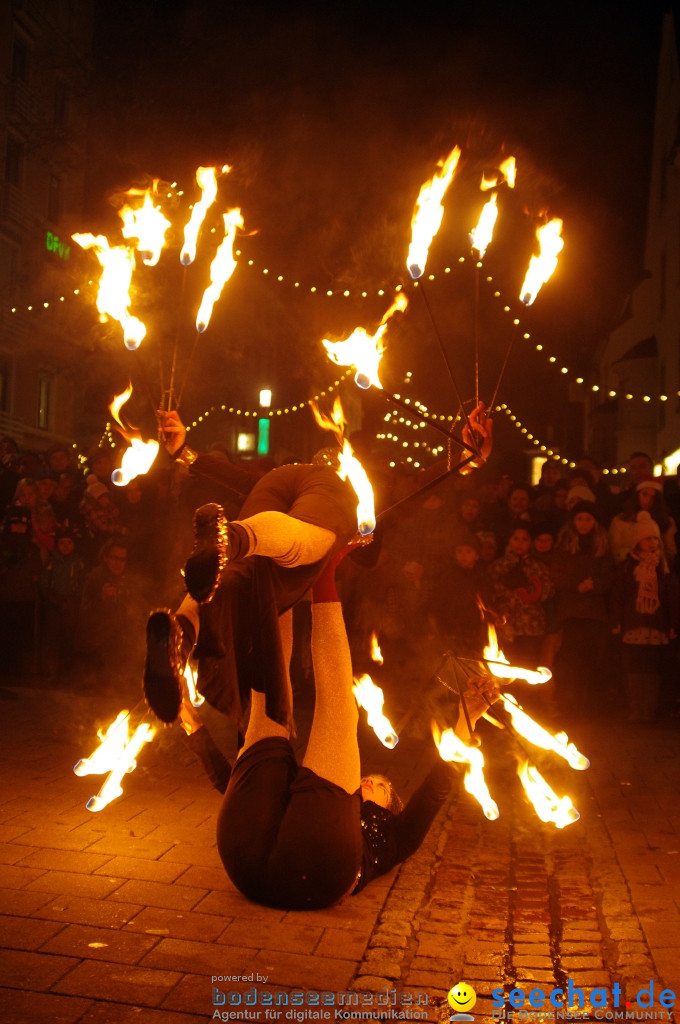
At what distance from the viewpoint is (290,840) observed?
3805 millimetres

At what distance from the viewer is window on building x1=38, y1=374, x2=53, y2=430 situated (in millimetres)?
27719

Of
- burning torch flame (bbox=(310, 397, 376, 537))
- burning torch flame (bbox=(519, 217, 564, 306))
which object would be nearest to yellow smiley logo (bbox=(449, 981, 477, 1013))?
burning torch flame (bbox=(310, 397, 376, 537))

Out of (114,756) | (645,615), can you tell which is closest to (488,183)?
(114,756)

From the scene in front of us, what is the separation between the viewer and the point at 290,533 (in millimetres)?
3729

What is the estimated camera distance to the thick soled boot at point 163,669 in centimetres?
325

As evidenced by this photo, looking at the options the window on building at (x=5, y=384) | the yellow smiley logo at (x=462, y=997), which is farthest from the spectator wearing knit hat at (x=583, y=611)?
the window on building at (x=5, y=384)

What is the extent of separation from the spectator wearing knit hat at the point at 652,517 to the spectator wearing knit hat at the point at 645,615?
19 centimetres

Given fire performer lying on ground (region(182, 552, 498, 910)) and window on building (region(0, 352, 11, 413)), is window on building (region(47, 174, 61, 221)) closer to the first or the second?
window on building (region(0, 352, 11, 413))

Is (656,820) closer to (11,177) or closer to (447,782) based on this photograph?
(447,782)

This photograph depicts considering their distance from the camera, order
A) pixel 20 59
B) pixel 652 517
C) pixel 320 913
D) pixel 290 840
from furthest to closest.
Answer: pixel 20 59
pixel 652 517
pixel 320 913
pixel 290 840

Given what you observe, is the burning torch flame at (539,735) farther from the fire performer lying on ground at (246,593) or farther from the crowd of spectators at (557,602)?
the crowd of spectators at (557,602)

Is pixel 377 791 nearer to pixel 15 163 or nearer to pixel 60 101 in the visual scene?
pixel 15 163

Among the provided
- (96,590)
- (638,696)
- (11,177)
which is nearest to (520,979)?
(638,696)

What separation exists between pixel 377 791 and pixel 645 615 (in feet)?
14.7
